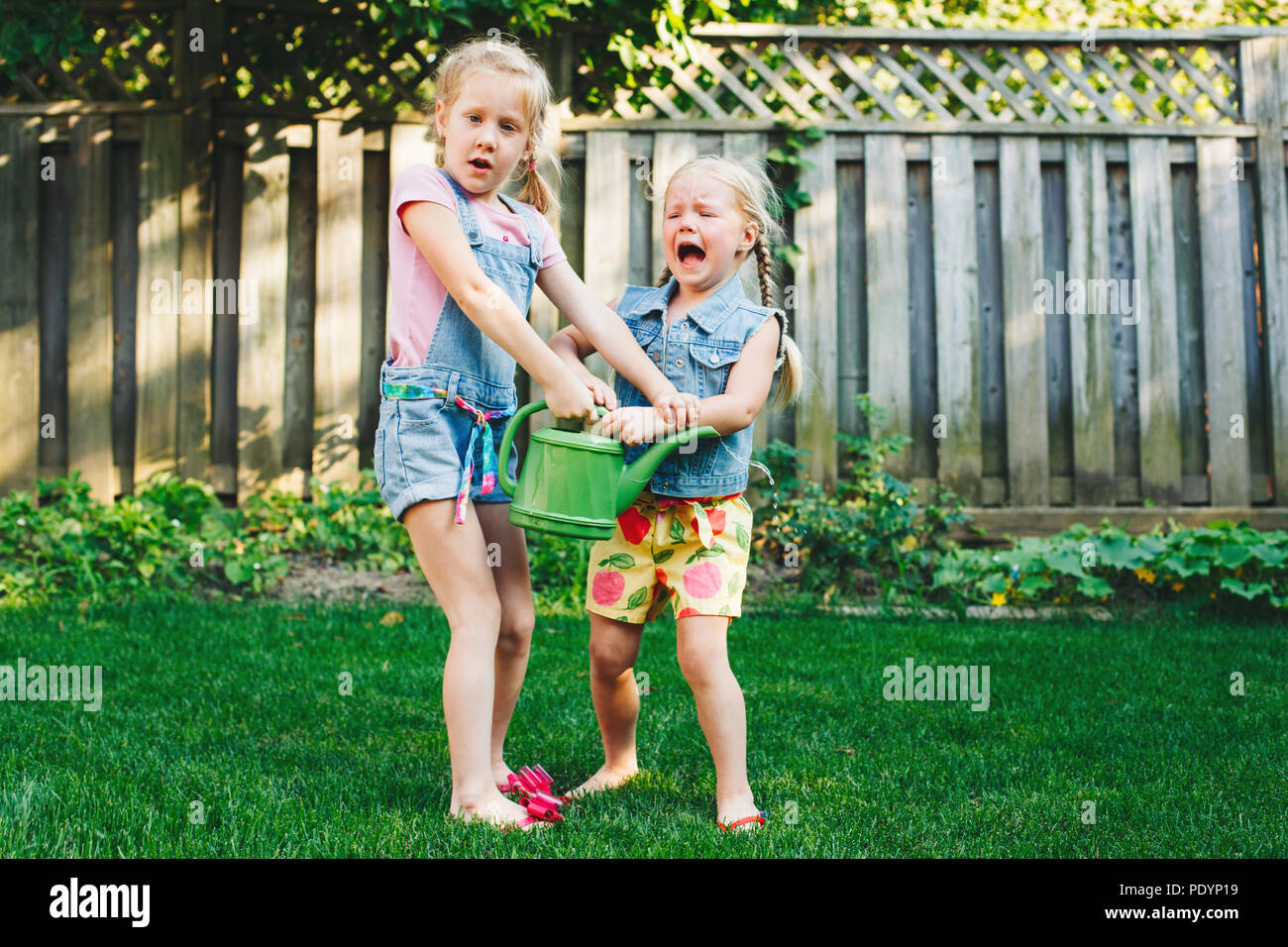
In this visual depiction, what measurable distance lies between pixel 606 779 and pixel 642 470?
2.51ft

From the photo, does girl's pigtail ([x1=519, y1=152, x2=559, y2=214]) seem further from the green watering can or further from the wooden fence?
the wooden fence

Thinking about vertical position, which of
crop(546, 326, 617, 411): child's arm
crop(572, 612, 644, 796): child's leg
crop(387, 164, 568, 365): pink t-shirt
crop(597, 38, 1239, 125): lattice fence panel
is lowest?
crop(572, 612, 644, 796): child's leg

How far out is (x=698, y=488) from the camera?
7.43 ft

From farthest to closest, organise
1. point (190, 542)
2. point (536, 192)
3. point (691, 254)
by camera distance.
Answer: point (190, 542) < point (536, 192) < point (691, 254)

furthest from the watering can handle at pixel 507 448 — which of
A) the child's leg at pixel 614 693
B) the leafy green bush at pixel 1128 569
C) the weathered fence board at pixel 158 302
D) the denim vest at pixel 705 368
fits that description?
the weathered fence board at pixel 158 302

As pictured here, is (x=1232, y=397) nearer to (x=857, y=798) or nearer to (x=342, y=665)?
(x=857, y=798)

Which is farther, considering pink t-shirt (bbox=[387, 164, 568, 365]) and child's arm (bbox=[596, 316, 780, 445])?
pink t-shirt (bbox=[387, 164, 568, 365])

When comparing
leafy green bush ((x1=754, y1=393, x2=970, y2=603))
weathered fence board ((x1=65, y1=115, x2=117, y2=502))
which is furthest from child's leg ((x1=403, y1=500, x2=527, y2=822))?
weathered fence board ((x1=65, y1=115, x2=117, y2=502))

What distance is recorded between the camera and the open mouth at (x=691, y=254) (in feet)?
7.58

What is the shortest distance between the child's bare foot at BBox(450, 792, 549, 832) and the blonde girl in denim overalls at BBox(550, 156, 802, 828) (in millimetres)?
243

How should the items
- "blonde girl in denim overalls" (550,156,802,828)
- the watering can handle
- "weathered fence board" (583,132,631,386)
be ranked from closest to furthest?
the watering can handle
"blonde girl in denim overalls" (550,156,802,828)
"weathered fence board" (583,132,631,386)

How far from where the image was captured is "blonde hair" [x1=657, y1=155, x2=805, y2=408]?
2.31 meters

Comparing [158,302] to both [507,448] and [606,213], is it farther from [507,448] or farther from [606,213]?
[507,448]

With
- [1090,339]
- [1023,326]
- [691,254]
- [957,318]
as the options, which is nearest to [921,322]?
[957,318]
